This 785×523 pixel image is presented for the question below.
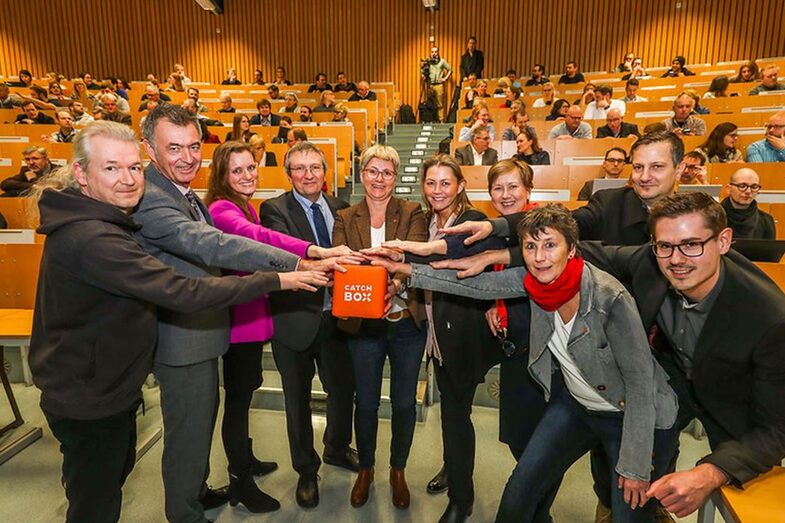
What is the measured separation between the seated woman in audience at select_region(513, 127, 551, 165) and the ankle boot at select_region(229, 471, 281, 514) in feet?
10.8

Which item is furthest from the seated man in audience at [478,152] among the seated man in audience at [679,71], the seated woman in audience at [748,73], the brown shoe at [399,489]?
the seated man in audience at [679,71]

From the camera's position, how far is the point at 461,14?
10438 millimetres

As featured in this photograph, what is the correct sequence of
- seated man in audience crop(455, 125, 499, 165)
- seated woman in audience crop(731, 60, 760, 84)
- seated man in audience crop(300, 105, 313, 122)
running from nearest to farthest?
seated man in audience crop(455, 125, 499, 165)
seated man in audience crop(300, 105, 313, 122)
seated woman in audience crop(731, 60, 760, 84)

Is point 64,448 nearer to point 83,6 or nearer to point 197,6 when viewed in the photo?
point 197,6

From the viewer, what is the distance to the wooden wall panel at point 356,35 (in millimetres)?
9609

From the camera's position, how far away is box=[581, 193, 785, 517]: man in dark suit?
3.63 ft

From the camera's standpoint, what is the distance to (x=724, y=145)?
399 cm

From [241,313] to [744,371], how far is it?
1482 millimetres

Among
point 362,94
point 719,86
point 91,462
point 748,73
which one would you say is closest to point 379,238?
point 91,462

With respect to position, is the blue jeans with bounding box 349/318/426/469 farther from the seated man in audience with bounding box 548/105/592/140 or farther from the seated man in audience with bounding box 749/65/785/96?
the seated man in audience with bounding box 749/65/785/96

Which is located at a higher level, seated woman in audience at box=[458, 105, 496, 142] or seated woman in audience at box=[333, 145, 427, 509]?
seated woman in audience at box=[458, 105, 496, 142]

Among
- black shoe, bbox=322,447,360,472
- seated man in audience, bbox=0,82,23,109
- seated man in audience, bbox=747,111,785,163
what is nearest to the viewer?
black shoe, bbox=322,447,360,472

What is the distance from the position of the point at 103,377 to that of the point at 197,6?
1253cm

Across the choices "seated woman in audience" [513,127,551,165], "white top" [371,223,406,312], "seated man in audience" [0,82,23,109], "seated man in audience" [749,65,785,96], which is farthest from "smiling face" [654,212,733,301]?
"seated man in audience" [0,82,23,109]
